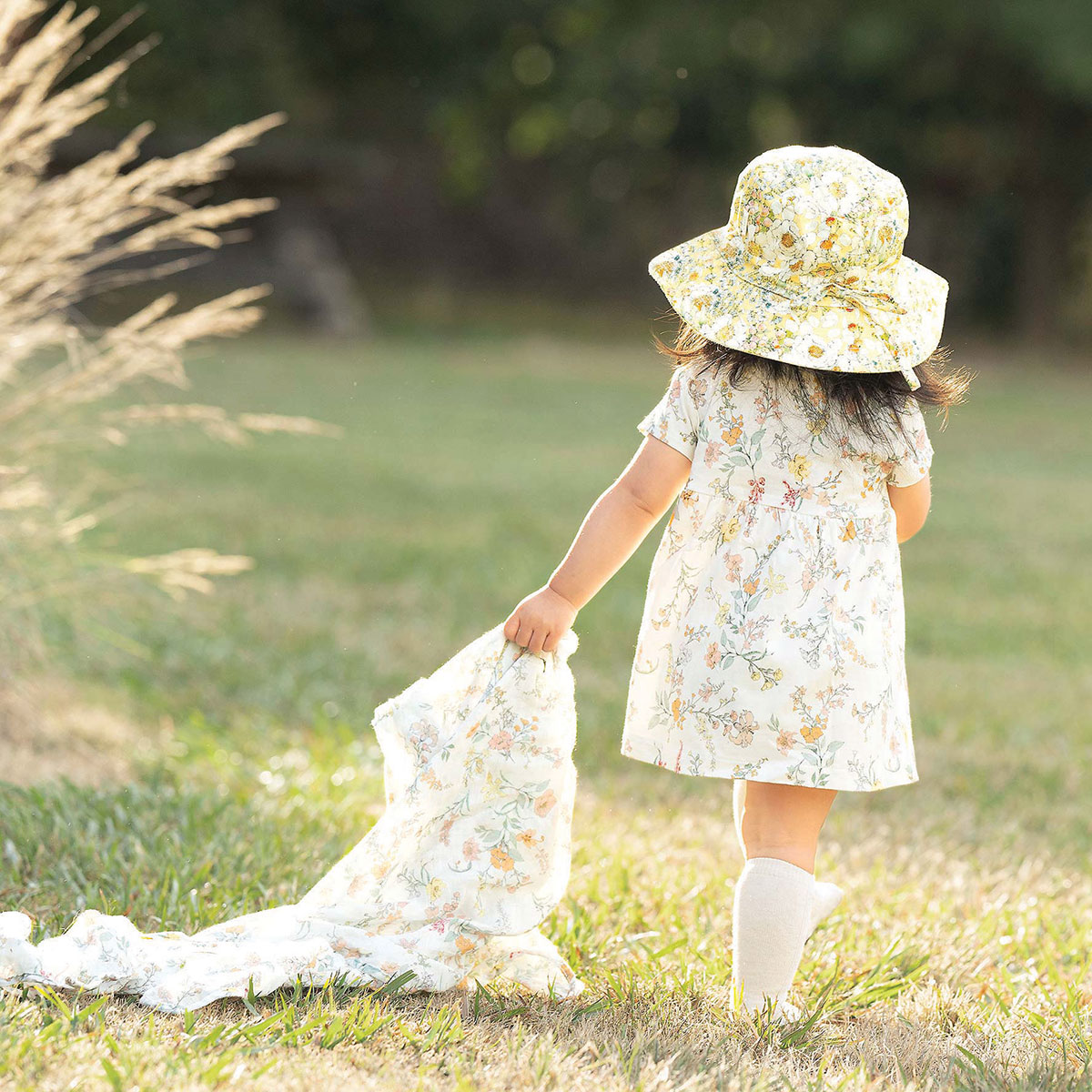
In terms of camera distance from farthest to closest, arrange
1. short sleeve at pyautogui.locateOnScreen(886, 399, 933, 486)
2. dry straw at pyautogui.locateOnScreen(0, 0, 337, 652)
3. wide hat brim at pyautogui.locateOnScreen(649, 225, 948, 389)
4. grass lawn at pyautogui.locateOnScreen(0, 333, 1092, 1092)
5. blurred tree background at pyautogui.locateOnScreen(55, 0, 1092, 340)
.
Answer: blurred tree background at pyautogui.locateOnScreen(55, 0, 1092, 340) → dry straw at pyautogui.locateOnScreen(0, 0, 337, 652) → short sleeve at pyautogui.locateOnScreen(886, 399, 933, 486) → wide hat brim at pyautogui.locateOnScreen(649, 225, 948, 389) → grass lawn at pyautogui.locateOnScreen(0, 333, 1092, 1092)

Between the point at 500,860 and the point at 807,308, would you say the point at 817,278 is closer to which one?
the point at 807,308

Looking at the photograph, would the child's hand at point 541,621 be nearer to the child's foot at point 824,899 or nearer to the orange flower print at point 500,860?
the orange flower print at point 500,860

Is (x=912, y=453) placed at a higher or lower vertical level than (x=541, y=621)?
higher

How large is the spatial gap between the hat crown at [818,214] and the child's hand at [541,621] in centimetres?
58

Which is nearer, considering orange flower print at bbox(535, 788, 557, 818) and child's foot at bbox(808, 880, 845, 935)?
orange flower print at bbox(535, 788, 557, 818)

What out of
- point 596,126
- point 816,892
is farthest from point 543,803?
point 596,126

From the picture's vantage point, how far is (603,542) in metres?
2.17

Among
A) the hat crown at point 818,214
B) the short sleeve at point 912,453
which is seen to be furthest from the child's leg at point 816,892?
the hat crown at point 818,214

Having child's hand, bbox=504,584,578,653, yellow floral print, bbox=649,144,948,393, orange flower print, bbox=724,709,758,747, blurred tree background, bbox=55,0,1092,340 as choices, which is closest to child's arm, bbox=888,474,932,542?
yellow floral print, bbox=649,144,948,393

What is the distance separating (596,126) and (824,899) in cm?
1767

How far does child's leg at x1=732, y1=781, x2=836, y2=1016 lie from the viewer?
212cm

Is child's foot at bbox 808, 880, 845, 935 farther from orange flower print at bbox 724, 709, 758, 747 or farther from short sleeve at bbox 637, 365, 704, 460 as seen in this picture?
short sleeve at bbox 637, 365, 704, 460

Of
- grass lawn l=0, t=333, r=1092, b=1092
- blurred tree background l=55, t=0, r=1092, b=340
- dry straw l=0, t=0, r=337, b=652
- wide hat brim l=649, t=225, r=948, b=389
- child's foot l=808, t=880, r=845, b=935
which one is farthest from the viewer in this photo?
blurred tree background l=55, t=0, r=1092, b=340

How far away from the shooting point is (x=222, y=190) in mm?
14883
